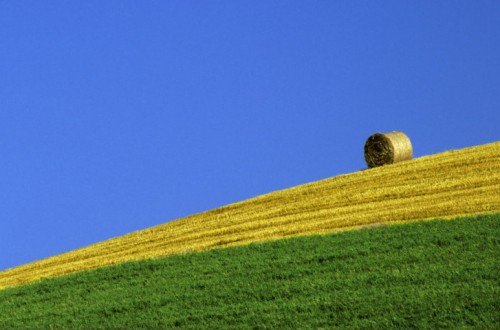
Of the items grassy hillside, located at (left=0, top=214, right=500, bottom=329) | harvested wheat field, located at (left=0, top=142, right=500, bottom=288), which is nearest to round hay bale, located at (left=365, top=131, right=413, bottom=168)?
harvested wheat field, located at (left=0, top=142, right=500, bottom=288)

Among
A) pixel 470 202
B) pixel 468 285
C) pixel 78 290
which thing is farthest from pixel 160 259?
pixel 468 285

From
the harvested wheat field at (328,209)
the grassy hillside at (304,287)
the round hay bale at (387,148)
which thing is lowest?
the grassy hillside at (304,287)

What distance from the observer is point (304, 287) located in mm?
13359

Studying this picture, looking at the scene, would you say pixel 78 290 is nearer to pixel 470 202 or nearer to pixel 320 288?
pixel 320 288

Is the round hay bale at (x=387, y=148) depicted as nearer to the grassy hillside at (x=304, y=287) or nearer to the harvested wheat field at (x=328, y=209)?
the harvested wheat field at (x=328, y=209)

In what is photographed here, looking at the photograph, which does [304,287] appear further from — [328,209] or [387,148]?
[387,148]

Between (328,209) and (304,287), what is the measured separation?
8940 mm

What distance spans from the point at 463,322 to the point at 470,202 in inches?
327

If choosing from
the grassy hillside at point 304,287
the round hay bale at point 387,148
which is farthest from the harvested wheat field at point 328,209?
the grassy hillside at point 304,287

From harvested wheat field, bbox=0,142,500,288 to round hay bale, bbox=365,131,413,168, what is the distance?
885mm

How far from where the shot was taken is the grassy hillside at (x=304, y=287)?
37.8 feet

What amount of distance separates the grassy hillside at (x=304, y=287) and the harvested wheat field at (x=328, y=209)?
196 cm

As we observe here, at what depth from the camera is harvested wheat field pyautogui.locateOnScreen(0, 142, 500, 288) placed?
19.2m

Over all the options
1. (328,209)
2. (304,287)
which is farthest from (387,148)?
(304,287)
